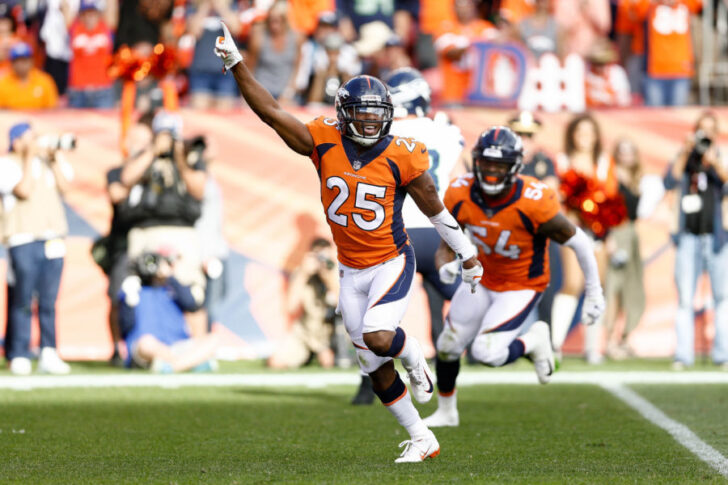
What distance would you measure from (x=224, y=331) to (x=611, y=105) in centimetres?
540

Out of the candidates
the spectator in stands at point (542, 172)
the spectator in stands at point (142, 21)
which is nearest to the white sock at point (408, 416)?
the spectator in stands at point (542, 172)

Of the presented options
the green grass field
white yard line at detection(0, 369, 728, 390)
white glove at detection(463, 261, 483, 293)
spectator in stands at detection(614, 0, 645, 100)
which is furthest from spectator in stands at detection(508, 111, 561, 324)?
white glove at detection(463, 261, 483, 293)

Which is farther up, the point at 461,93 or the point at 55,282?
the point at 461,93

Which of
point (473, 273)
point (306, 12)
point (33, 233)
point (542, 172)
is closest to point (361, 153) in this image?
point (473, 273)

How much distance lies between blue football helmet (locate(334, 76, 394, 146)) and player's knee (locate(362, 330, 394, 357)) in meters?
0.92

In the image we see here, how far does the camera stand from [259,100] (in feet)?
18.0

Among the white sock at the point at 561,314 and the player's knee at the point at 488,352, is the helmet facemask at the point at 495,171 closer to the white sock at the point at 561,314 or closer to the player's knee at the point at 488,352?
the player's knee at the point at 488,352

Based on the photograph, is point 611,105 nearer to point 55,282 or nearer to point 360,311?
point 55,282

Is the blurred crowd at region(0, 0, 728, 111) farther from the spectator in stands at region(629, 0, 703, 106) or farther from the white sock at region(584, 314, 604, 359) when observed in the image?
the white sock at region(584, 314, 604, 359)

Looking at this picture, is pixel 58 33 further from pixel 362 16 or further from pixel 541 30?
pixel 541 30

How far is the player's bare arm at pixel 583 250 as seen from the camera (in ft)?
23.0

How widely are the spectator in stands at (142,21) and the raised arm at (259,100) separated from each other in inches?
329

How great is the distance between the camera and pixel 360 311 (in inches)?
235

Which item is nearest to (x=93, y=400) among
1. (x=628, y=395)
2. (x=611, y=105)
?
(x=628, y=395)
